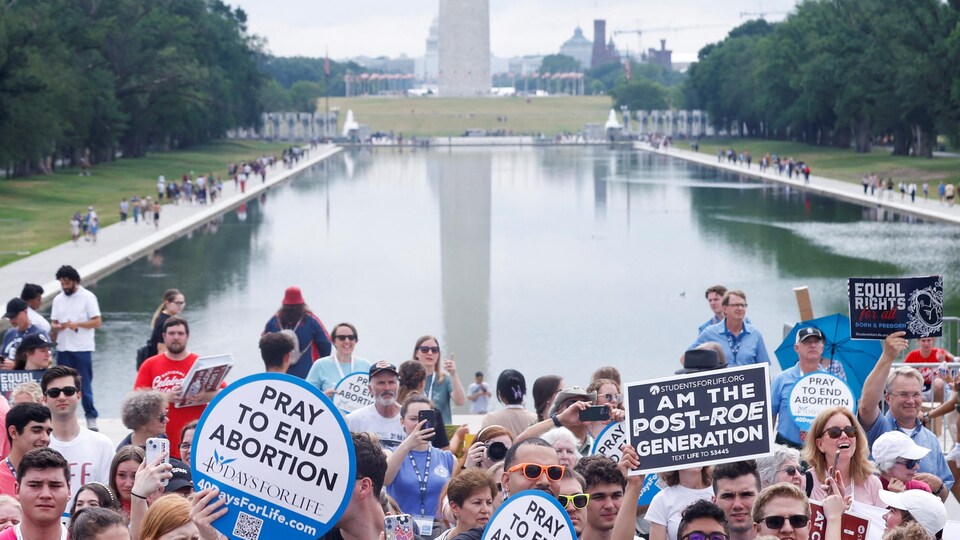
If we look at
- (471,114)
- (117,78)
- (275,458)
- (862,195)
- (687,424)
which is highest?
(117,78)

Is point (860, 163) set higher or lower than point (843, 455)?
lower

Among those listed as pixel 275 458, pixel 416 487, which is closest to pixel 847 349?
pixel 416 487

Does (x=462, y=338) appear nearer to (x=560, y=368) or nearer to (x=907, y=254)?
(x=560, y=368)

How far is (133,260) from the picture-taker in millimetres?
37875

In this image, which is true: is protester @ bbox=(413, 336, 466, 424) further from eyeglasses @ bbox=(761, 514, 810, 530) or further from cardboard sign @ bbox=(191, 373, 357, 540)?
cardboard sign @ bbox=(191, 373, 357, 540)

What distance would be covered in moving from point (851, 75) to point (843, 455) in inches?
3167

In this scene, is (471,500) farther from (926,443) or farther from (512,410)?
(926,443)

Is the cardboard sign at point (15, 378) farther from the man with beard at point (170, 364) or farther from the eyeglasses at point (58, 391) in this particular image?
the eyeglasses at point (58, 391)

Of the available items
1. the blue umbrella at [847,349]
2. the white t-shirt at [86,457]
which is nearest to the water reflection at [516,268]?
the blue umbrella at [847,349]

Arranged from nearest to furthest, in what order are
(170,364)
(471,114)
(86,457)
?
(86,457) → (170,364) → (471,114)

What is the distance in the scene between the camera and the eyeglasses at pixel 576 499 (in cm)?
648

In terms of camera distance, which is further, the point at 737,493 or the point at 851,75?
the point at 851,75

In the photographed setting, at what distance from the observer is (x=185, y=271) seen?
3534 centimetres

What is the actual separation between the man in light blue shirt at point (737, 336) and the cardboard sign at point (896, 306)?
225 centimetres
